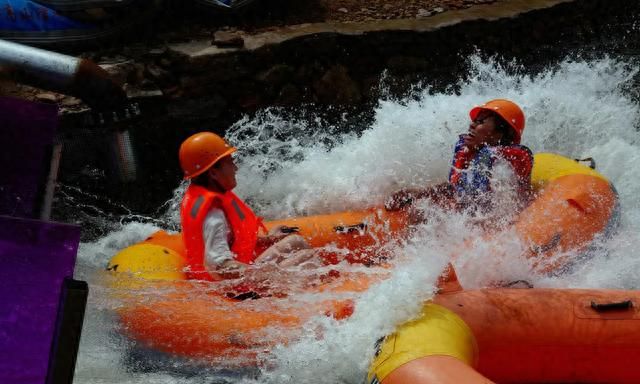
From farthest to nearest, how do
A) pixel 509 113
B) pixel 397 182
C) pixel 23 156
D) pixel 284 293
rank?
1. pixel 397 182
2. pixel 509 113
3. pixel 284 293
4. pixel 23 156

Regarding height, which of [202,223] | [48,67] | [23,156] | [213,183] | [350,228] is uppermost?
[48,67]

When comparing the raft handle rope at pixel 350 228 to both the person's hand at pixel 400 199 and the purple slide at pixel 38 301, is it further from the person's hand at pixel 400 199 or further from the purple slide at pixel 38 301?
the purple slide at pixel 38 301

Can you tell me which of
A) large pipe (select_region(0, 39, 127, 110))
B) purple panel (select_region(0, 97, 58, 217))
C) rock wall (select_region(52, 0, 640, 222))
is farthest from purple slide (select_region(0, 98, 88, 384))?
rock wall (select_region(52, 0, 640, 222))

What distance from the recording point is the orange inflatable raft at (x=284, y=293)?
4.00 meters

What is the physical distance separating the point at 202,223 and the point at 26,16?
11.4ft

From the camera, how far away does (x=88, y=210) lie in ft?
20.8

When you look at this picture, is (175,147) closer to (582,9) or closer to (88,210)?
(88,210)

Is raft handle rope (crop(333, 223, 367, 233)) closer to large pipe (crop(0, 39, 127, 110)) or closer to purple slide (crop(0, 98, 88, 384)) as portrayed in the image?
large pipe (crop(0, 39, 127, 110))

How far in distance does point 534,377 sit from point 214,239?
6.16ft

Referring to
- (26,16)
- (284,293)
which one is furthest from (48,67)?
(26,16)

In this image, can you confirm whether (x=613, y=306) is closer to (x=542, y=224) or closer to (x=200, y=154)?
(x=542, y=224)

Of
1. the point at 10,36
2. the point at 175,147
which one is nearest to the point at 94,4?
the point at 10,36

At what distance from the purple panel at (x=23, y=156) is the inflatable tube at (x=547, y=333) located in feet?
6.07

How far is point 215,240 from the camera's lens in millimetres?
4402
